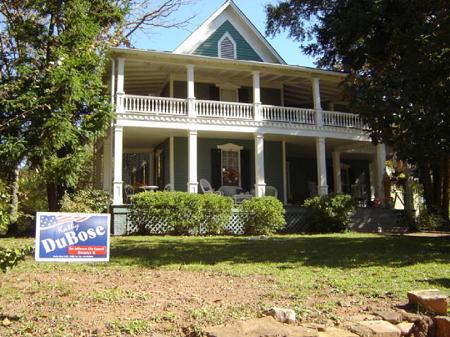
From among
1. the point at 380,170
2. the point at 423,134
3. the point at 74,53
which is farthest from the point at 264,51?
the point at 423,134

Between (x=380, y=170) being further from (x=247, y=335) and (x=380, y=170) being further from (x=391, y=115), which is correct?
(x=247, y=335)

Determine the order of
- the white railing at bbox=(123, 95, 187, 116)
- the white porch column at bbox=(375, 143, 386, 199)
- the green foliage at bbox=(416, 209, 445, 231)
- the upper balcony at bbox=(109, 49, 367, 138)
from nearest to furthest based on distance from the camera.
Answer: the white railing at bbox=(123, 95, 187, 116) → the upper balcony at bbox=(109, 49, 367, 138) → the green foliage at bbox=(416, 209, 445, 231) → the white porch column at bbox=(375, 143, 386, 199)

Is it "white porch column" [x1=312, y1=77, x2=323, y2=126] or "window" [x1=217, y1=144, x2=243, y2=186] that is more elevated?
"white porch column" [x1=312, y1=77, x2=323, y2=126]

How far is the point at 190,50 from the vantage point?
20625mm

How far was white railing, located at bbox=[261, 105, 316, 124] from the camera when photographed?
66.2 feet

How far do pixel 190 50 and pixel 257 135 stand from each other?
15.2 ft

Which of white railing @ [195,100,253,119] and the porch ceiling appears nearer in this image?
white railing @ [195,100,253,119]

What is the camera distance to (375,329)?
4.64m

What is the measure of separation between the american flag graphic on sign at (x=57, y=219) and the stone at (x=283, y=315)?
10.6 feet

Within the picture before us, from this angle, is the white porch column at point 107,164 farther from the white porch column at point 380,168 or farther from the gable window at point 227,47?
A: the white porch column at point 380,168

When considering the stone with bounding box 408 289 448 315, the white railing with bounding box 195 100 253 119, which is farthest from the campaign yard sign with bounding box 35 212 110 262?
the white railing with bounding box 195 100 253 119

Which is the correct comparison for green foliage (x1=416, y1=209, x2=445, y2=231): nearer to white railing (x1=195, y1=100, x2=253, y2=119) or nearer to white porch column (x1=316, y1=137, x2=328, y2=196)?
white porch column (x1=316, y1=137, x2=328, y2=196)

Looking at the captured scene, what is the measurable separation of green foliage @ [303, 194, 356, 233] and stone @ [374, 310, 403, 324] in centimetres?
1260

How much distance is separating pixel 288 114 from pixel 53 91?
32.7 ft
